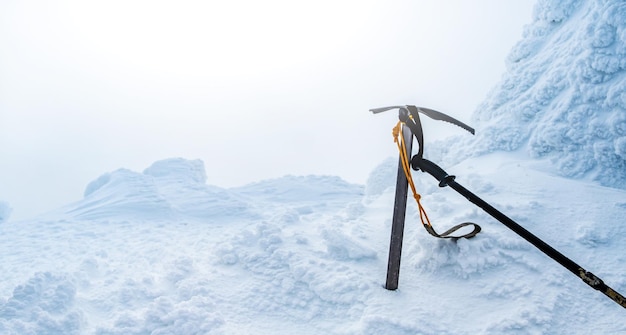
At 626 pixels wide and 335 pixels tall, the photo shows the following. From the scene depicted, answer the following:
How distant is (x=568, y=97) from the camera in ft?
15.7

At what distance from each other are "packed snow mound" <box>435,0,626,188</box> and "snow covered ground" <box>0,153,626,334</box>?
35 centimetres

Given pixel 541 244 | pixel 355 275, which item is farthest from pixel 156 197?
pixel 541 244

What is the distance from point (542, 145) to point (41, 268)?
605 cm

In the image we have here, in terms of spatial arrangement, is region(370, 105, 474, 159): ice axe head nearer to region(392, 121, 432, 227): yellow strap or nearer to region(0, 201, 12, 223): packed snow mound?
region(392, 121, 432, 227): yellow strap

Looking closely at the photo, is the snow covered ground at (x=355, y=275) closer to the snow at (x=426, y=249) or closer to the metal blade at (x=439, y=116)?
the snow at (x=426, y=249)

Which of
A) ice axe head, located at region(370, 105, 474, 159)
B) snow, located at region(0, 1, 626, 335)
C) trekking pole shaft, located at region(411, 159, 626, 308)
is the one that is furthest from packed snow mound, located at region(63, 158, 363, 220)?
trekking pole shaft, located at region(411, 159, 626, 308)

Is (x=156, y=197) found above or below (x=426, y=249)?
above

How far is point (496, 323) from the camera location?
2758mm

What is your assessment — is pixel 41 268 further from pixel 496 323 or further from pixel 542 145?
pixel 542 145

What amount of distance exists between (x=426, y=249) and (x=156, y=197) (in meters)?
5.41

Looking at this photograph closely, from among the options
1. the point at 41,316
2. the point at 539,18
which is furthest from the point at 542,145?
the point at 41,316

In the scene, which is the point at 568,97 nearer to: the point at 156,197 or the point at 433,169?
the point at 433,169

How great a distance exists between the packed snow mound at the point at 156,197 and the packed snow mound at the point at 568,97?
406cm

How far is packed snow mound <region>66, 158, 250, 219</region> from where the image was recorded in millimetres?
6766
